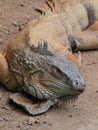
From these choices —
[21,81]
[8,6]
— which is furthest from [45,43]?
[8,6]

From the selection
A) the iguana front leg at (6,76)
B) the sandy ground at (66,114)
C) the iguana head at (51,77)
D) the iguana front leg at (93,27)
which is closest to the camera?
the sandy ground at (66,114)

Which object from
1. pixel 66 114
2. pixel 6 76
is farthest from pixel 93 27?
pixel 66 114

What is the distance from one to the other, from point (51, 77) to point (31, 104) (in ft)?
1.03

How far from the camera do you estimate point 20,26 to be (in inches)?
253

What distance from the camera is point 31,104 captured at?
4.95 m

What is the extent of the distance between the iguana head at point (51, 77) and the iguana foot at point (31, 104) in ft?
0.21

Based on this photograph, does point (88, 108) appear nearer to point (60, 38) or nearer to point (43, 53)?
point (43, 53)

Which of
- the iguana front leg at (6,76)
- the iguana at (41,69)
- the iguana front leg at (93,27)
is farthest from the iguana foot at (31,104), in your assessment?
the iguana front leg at (93,27)

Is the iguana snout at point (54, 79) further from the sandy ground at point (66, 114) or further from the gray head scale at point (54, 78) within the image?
the sandy ground at point (66, 114)

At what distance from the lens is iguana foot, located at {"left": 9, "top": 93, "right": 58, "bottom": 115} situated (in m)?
4.85

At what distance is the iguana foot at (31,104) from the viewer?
485cm

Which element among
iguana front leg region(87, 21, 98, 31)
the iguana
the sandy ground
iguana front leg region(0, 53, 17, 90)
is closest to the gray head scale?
the iguana

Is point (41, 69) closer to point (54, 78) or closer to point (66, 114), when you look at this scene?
point (54, 78)

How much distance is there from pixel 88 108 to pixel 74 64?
43 centimetres
